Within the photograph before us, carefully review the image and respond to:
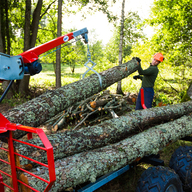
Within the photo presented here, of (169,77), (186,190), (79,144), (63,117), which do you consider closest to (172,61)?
(169,77)

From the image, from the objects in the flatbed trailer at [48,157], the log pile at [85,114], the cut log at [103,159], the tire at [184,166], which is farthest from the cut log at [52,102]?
the log pile at [85,114]

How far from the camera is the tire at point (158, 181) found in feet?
7.13

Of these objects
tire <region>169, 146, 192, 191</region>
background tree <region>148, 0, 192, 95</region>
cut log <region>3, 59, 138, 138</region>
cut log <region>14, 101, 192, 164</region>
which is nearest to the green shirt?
cut log <region>14, 101, 192, 164</region>

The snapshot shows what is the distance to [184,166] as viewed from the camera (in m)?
2.80

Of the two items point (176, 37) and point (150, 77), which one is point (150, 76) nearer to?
point (150, 77)

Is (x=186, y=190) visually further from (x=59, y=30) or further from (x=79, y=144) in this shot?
(x=59, y=30)

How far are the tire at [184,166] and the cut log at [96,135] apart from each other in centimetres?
80

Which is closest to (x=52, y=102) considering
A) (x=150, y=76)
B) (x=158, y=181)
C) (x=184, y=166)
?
(x=158, y=181)

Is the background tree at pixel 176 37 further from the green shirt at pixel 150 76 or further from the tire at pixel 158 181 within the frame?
the tire at pixel 158 181

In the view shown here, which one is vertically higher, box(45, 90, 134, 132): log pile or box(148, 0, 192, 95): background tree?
box(148, 0, 192, 95): background tree

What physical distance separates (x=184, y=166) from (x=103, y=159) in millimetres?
1479

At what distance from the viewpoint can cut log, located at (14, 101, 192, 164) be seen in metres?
2.30

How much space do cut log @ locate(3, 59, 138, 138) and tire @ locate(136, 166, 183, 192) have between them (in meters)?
1.62

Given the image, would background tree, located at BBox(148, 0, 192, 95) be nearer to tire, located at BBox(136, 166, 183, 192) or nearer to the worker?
the worker
